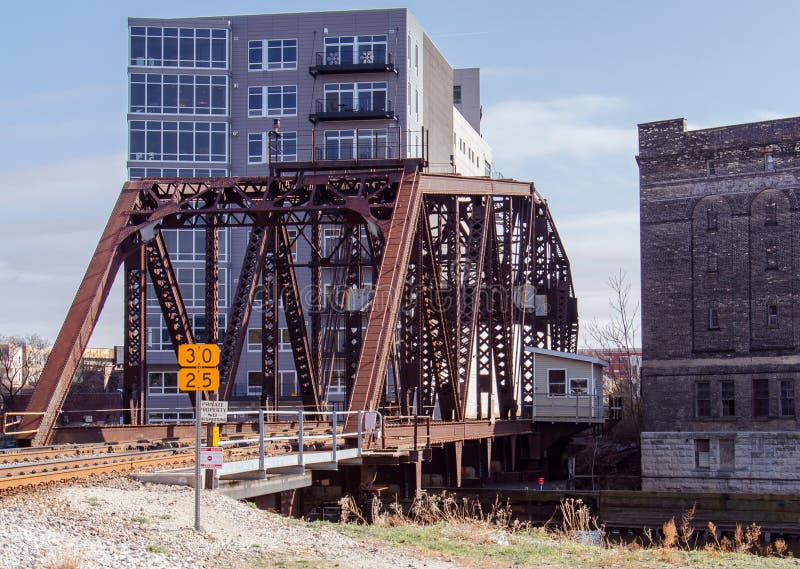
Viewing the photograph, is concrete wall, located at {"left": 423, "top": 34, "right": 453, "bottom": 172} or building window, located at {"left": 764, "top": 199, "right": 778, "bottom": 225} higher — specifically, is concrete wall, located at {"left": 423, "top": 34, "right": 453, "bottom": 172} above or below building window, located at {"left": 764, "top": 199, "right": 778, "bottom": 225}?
above

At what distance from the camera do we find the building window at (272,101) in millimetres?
77938

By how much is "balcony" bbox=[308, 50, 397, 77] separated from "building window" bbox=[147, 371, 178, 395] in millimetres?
21432

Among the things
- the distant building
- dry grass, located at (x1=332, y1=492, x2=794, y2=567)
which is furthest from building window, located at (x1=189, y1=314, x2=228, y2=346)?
dry grass, located at (x1=332, y1=492, x2=794, y2=567)

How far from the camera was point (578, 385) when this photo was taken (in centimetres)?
5150

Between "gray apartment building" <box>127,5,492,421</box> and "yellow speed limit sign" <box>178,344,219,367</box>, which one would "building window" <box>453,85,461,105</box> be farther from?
"yellow speed limit sign" <box>178,344,219,367</box>

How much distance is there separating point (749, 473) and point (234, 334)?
20302 mm

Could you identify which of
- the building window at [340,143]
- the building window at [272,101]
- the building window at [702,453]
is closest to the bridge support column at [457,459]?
the building window at [702,453]

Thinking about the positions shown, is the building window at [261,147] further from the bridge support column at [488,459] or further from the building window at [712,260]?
the bridge support column at [488,459]

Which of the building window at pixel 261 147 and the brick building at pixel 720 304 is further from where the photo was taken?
the building window at pixel 261 147

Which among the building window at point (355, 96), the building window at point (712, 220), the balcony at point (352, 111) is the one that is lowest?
the building window at point (712, 220)

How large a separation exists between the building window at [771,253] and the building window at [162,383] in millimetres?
43140

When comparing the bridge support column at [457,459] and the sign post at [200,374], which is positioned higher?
the sign post at [200,374]

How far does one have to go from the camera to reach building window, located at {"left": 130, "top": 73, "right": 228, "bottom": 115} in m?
76.9

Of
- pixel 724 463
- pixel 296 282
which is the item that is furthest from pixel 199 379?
pixel 724 463
